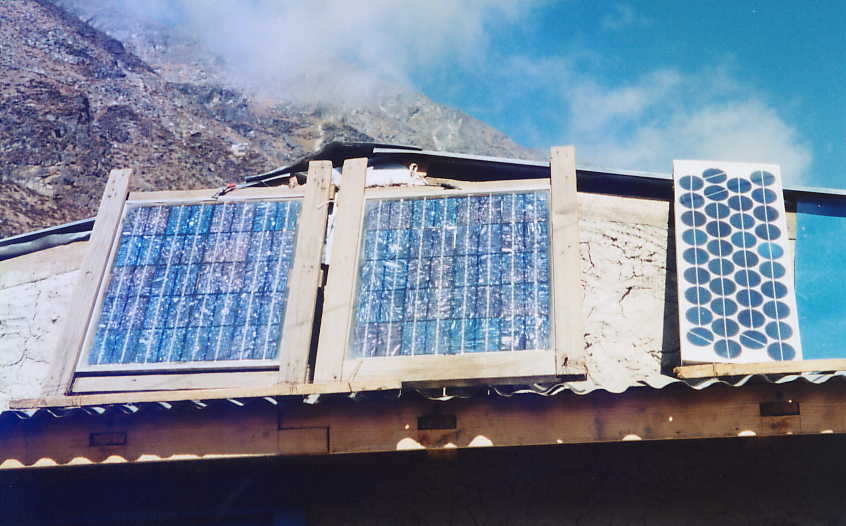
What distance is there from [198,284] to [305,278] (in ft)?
2.93

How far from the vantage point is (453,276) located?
6219 millimetres

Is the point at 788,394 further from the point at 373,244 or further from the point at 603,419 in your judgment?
the point at 373,244

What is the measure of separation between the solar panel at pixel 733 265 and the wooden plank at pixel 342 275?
97.9 inches

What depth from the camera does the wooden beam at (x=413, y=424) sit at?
512 cm

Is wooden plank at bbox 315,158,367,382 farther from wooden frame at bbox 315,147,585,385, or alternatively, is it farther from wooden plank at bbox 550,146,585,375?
wooden plank at bbox 550,146,585,375

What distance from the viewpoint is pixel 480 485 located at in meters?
5.69

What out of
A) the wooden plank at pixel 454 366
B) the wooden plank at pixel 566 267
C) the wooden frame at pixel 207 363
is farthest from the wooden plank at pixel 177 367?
the wooden plank at pixel 566 267

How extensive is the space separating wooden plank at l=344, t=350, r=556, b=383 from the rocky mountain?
1322cm

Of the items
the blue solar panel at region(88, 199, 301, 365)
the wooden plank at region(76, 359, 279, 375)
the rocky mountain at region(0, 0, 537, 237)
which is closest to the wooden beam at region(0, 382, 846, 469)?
the wooden plank at region(76, 359, 279, 375)

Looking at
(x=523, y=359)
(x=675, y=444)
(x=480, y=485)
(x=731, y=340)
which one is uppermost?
(x=731, y=340)

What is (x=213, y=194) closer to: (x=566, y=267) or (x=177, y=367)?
(x=177, y=367)

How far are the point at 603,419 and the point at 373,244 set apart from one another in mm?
2316

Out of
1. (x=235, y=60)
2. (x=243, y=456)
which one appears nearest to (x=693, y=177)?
(x=243, y=456)

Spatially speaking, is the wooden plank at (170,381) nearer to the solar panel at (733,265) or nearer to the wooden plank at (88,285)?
the wooden plank at (88,285)
